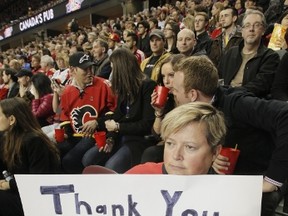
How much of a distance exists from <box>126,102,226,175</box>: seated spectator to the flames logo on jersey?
6.39ft

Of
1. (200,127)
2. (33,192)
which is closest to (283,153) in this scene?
(200,127)

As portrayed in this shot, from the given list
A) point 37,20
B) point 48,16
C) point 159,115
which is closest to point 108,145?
point 159,115

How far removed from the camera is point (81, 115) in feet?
10.5

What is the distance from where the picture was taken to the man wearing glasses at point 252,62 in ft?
8.59

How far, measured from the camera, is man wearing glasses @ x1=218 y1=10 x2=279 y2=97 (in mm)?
2619

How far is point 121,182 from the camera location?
3.54 ft

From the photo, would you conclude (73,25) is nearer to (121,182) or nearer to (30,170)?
(30,170)

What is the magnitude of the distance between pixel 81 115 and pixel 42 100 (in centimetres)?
92

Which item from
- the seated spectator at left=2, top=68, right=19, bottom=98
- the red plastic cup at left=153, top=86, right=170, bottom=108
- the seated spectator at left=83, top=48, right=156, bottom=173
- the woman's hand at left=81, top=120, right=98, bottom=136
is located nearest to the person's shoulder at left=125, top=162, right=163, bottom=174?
the red plastic cup at left=153, top=86, right=170, bottom=108

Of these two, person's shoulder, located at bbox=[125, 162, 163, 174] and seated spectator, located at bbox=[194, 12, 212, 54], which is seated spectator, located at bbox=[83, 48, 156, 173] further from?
seated spectator, located at bbox=[194, 12, 212, 54]

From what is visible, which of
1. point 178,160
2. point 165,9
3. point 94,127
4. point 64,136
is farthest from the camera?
point 165,9

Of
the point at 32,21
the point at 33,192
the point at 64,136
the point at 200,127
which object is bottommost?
the point at 64,136

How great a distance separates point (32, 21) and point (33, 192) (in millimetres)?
21106

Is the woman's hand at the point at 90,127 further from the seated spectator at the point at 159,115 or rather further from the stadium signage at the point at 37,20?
the stadium signage at the point at 37,20
